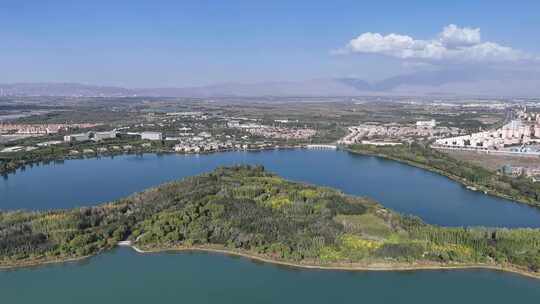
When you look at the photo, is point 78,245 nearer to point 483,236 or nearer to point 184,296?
point 184,296

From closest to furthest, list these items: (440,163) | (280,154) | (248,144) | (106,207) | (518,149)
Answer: (106,207) < (440,163) < (518,149) < (280,154) < (248,144)

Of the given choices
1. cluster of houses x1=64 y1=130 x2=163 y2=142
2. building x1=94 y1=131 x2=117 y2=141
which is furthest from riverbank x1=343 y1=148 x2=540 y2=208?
building x1=94 y1=131 x2=117 y2=141

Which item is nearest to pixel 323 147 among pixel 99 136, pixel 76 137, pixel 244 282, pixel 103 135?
pixel 103 135

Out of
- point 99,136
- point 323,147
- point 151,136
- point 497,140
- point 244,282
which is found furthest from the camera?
point 151,136

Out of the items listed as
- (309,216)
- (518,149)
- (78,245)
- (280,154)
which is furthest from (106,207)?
(518,149)

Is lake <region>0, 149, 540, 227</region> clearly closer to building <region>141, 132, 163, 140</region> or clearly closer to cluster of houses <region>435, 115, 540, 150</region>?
building <region>141, 132, 163, 140</region>

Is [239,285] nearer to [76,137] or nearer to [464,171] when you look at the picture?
[464,171]

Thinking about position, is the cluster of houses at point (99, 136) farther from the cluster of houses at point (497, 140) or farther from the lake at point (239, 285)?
the lake at point (239, 285)
